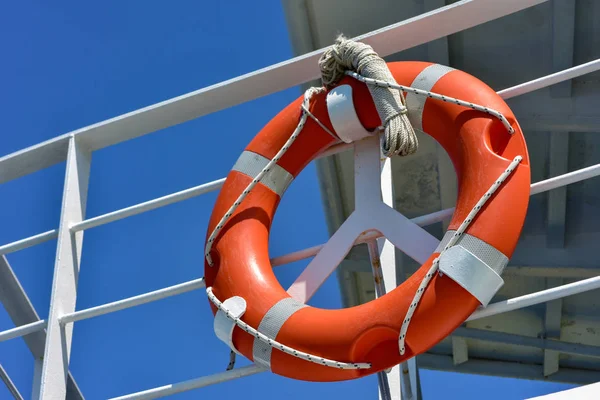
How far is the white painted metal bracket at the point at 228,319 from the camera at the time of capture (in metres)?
1.80

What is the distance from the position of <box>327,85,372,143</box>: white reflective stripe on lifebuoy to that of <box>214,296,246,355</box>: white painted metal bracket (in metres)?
0.49

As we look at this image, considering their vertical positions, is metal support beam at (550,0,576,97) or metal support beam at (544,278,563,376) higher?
metal support beam at (550,0,576,97)

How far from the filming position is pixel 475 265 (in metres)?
1.62

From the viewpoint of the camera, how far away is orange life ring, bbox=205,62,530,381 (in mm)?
1638

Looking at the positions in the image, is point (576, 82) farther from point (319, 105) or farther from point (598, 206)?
point (319, 105)

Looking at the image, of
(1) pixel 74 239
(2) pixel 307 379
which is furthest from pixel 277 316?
(1) pixel 74 239

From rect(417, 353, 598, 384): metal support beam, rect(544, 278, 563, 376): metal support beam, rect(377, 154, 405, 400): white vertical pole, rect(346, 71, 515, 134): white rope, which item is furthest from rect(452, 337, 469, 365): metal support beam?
rect(346, 71, 515, 134): white rope

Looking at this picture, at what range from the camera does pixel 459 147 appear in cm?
182

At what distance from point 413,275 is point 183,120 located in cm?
97

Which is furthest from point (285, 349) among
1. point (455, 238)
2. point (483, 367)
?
point (483, 367)

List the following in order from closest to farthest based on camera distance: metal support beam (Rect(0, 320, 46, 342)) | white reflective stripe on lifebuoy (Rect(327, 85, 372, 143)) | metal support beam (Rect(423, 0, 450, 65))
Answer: white reflective stripe on lifebuoy (Rect(327, 85, 372, 143))
metal support beam (Rect(0, 320, 46, 342))
metal support beam (Rect(423, 0, 450, 65))

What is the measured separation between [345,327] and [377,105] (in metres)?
0.55

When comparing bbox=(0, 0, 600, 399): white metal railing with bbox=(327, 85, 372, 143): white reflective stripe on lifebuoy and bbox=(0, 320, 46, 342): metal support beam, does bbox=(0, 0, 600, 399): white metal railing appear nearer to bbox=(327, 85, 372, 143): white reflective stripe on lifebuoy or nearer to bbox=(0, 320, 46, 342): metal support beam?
bbox=(0, 320, 46, 342): metal support beam

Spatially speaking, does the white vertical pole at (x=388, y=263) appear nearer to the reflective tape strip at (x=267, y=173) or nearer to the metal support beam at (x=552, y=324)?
the reflective tape strip at (x=267, y=173)
